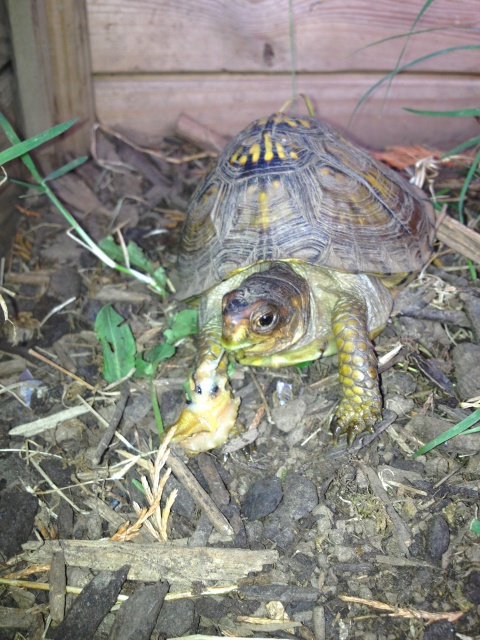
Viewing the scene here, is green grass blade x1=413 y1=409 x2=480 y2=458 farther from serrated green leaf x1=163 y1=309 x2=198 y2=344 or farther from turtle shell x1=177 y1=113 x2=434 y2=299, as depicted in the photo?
serrated green leaf x1=163 y1=309 x2=198 y2=344

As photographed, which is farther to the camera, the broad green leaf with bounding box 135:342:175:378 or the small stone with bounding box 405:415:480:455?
the broad green leaf with bounding box 135:342:175:378

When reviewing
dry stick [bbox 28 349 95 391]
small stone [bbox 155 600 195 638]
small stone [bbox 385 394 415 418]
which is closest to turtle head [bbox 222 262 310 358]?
small stone [bbox 385 394 415 418]

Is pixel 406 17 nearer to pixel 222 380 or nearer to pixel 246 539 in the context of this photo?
pixel 222 380

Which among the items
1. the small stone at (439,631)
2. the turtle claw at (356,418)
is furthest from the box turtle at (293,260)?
the small stone at (439,631)

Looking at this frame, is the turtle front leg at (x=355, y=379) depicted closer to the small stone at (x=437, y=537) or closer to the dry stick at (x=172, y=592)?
the small stone at (x=437, y=537)

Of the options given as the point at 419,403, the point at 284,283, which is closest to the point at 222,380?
the point at 284,283

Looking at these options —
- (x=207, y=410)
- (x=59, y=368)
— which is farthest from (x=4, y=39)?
(x=207, y=410)
